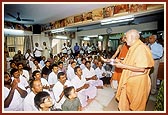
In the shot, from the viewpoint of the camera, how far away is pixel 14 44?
1.95 m

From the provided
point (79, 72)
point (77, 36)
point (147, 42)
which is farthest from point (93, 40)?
point (147, 42)

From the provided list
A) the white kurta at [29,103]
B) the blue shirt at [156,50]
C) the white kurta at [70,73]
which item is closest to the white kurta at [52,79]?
the white kurta at [70,73]

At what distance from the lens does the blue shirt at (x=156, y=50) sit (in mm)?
1863

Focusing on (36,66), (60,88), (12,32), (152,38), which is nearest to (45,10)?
(12,32)

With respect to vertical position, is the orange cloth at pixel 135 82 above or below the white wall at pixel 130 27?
below

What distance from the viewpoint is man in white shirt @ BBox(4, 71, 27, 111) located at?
1.85 m

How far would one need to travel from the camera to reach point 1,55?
5.87ft

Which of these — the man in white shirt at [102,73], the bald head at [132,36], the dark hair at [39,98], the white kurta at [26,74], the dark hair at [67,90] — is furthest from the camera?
the man in white shirt at [102,73]

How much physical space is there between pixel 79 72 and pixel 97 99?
0.36 m

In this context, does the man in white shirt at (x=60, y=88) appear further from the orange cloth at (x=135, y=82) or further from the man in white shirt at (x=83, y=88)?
the orange cloth at (x=135, y=82)

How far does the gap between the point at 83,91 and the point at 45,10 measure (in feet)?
3.14

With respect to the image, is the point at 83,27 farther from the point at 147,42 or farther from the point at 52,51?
the point at 147,42

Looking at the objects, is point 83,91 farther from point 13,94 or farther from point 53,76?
point 13,94

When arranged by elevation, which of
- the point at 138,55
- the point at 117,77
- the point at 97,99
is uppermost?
the point at 138,55
